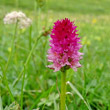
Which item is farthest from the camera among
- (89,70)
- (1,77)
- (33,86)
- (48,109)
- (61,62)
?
(89,70)

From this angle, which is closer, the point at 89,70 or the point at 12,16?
the point at 12,16

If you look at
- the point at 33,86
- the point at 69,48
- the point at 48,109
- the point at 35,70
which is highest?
the point at 69,48

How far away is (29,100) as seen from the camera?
1461 mm

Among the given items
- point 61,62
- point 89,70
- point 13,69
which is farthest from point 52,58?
point 13,69

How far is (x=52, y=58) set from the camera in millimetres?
858

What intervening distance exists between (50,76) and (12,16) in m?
0.72

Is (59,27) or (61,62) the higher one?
(59,27)

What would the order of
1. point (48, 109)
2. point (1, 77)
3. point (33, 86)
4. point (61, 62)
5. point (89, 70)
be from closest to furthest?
point (61, 62) → point (1, 77) → point (48, 109) → point (33, 86) → point (89, 70)

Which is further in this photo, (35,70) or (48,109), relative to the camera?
(35,70)

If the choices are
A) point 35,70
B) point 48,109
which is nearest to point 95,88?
point 48,109

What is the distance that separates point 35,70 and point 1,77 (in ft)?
3.15

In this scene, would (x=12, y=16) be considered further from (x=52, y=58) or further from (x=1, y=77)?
(x=52, y=58)

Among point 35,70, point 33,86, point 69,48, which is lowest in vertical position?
point 33,86

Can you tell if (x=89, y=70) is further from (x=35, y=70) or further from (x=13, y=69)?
(x=13, y=69)
